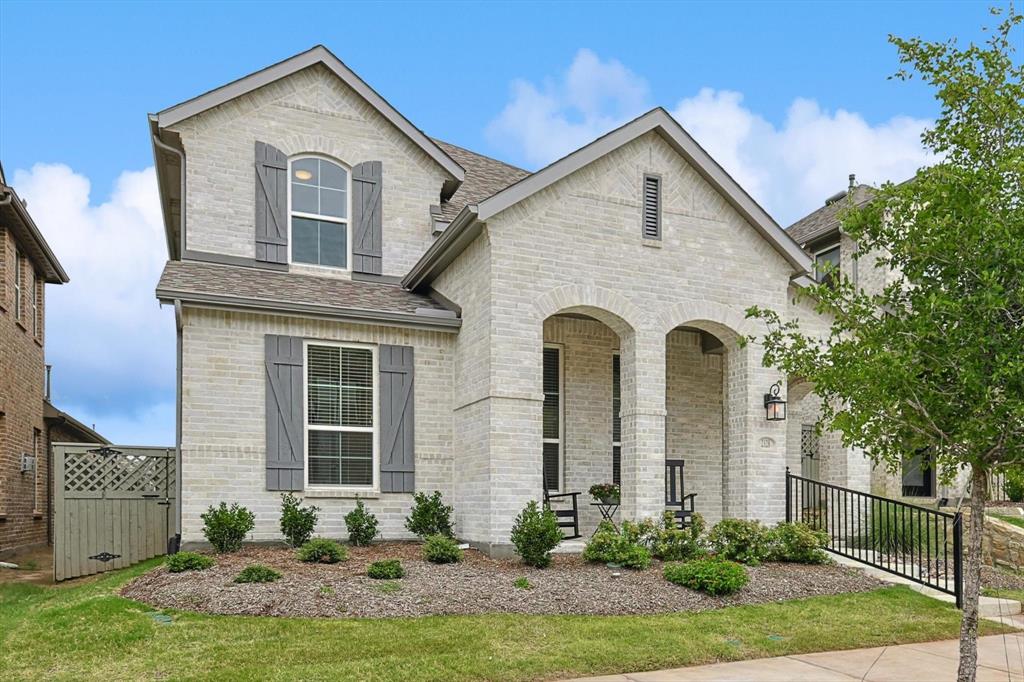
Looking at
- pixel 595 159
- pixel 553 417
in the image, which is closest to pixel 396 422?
pixel 553 417

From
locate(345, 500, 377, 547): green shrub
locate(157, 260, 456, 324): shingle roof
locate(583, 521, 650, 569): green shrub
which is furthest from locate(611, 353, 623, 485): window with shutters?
locate(345, 500, 377, 547): green shrub

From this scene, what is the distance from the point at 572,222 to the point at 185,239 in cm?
613

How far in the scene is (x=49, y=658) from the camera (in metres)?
7.20

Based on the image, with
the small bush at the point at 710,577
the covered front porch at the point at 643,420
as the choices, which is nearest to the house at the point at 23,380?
the covered front porch at the point at 643,420

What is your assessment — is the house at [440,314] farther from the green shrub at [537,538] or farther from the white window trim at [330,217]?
the green shrub at [537,538]

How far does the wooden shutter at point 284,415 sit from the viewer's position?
38.6 feet

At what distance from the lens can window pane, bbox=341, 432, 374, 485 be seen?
12328mm

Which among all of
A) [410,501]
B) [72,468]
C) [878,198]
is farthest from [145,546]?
[878,198]

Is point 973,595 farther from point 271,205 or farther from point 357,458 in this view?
point 271,205

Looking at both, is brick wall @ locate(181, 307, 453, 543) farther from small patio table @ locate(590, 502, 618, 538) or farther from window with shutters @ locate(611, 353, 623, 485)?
window with shutters @ locate(611, 353, 623, 485)

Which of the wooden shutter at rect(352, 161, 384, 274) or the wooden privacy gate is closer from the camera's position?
the wooden privacy gate

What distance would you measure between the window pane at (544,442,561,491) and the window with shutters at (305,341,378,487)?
2901 mm

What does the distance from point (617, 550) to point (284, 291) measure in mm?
6033

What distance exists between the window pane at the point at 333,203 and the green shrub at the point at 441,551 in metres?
6.10
